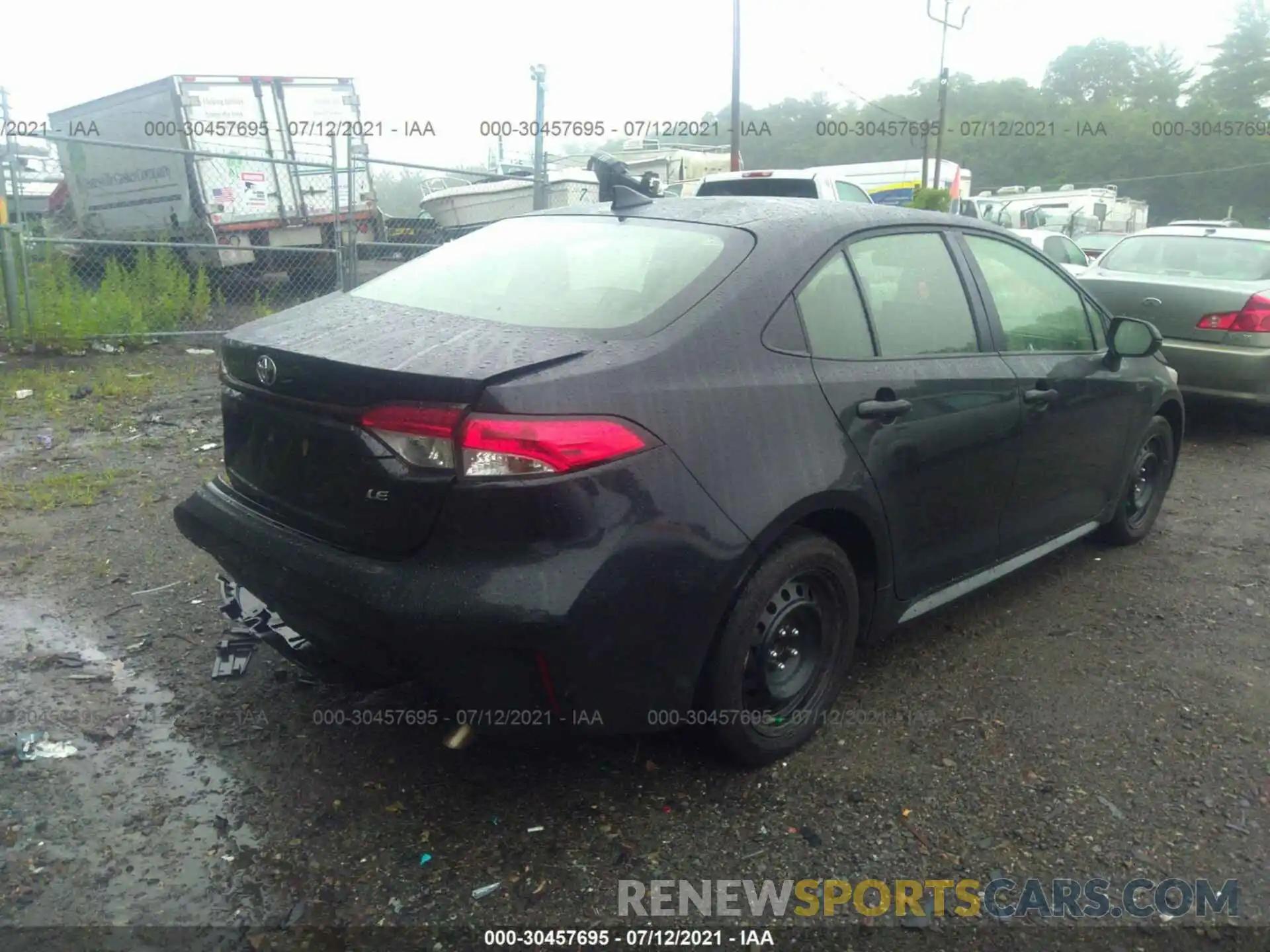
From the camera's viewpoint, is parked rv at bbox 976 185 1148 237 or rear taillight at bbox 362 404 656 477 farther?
parked rv at bbox 976 185 1148 237

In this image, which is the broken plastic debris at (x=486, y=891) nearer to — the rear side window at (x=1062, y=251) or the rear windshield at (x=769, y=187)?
the rear side window at (x=1062, y=251)

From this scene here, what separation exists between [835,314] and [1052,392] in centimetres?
122

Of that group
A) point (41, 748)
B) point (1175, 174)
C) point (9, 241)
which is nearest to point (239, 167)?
point (9, 241)

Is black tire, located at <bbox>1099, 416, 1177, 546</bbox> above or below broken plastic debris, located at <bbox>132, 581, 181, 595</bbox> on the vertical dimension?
above

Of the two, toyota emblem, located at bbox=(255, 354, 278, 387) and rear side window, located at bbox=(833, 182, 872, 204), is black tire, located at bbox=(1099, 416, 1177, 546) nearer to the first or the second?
toyota emblem, located at bbox=(255, 354, 278, 387)

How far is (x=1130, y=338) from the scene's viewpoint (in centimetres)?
422

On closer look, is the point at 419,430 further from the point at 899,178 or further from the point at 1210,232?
the point at 899,178

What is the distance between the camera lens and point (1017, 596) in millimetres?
4316

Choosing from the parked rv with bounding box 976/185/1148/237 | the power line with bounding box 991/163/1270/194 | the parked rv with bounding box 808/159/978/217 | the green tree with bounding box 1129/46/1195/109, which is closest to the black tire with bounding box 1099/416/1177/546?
the parked rv with bounding box 808/159/978/217

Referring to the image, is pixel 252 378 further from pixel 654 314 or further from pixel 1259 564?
pixel 1259 564

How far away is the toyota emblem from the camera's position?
2.68 meters

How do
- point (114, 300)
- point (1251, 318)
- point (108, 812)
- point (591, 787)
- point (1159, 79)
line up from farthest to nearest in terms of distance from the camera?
point (1159, 79)
point (114, 300)
point (1251, 318)
point (591, 787)
point (108, 812)

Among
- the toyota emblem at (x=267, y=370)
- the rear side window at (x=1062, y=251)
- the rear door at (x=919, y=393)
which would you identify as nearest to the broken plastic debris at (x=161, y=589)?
the toyota emblem at (x=267, y=370)

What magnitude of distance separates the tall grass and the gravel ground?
5837 mm
